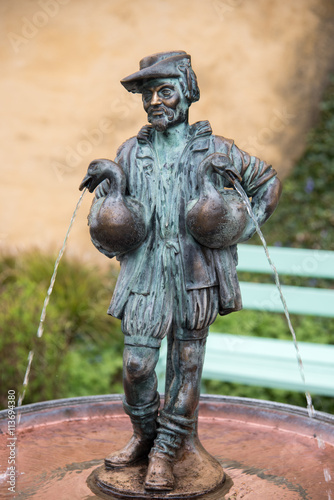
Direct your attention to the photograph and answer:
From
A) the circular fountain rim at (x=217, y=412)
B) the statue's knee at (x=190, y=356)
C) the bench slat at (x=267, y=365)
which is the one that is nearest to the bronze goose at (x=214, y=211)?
the statue's knee at (x=190, y=356)

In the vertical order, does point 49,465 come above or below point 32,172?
below

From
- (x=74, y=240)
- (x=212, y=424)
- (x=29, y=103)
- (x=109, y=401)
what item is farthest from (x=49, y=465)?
(x=29, y=103)

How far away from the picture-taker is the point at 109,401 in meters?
2.98

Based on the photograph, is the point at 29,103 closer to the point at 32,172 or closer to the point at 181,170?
the point at 32,172

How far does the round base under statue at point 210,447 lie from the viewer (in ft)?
7.50

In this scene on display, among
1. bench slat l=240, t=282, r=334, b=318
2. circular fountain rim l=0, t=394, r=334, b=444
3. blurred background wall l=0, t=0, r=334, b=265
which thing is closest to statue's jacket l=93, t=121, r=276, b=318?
circular fountain rim l=0, t=394, r=334, b=444

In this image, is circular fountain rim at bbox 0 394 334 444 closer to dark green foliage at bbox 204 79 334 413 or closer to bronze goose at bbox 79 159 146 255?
bronze goose at bbox 79 159 146 255

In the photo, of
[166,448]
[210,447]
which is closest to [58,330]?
[210,447]

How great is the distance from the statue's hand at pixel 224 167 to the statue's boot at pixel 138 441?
78 centimetres

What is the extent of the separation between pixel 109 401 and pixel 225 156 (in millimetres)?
1323

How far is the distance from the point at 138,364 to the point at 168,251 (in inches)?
14.7

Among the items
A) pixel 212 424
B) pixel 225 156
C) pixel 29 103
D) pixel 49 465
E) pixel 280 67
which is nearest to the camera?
pixel 225 156

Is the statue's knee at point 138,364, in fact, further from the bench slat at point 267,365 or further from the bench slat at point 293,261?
the bench slat at point 293,261

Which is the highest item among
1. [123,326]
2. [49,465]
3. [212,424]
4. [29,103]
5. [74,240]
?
[29,103]
